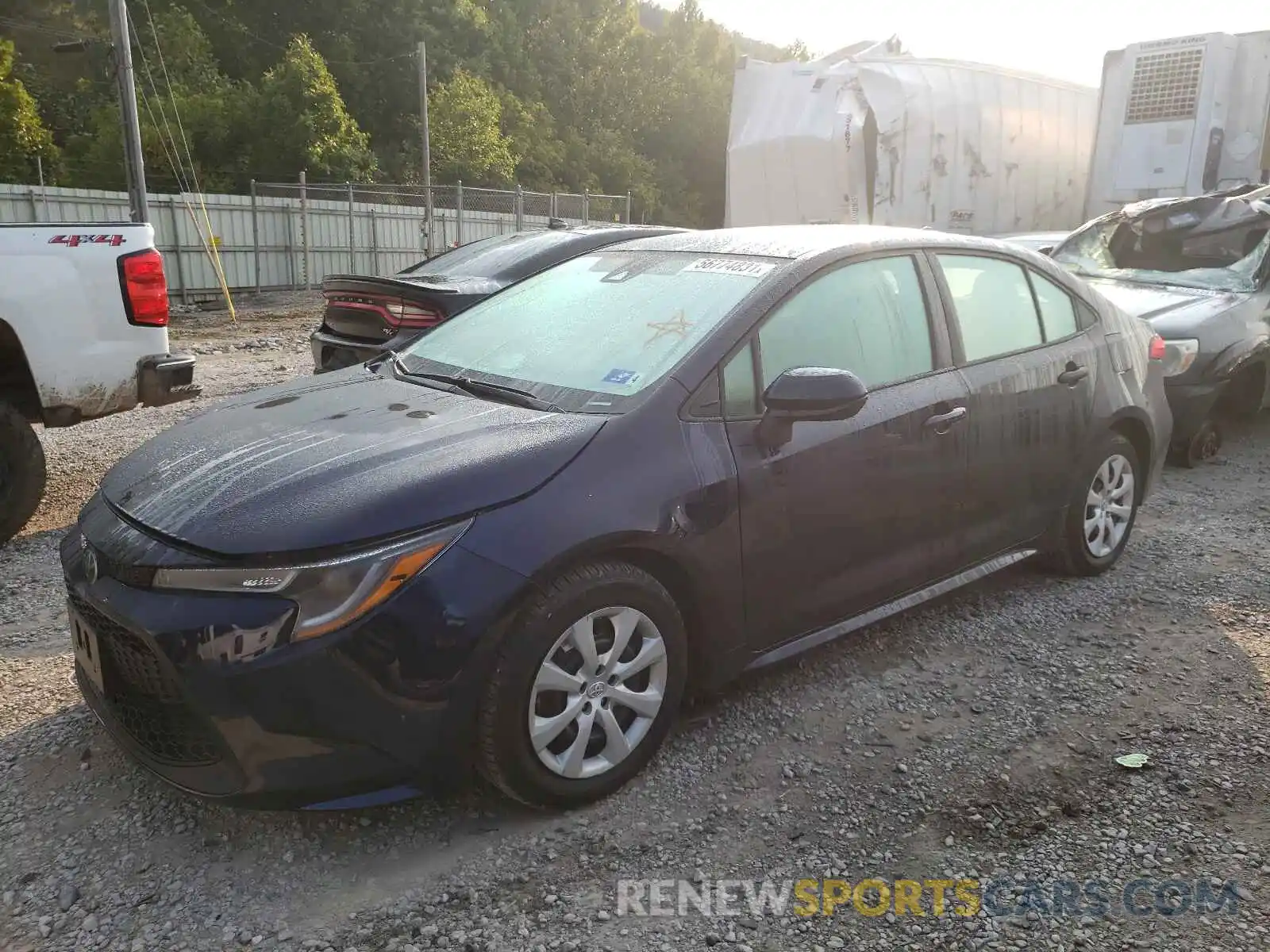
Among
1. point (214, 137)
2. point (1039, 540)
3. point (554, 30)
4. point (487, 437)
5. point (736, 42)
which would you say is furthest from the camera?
point (736, 42)

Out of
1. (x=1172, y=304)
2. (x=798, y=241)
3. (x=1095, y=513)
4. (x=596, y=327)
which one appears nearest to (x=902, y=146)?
(x=1172, y=304)

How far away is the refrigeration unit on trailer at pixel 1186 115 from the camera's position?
1015 cm

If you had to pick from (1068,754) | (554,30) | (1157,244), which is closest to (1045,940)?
(1068,754)

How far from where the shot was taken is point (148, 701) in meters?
2.50

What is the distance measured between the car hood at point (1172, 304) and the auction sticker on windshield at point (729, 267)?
368 centimetres

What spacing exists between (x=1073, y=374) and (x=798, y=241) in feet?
4.58

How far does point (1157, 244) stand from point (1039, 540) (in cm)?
450

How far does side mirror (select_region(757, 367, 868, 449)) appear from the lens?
2932mm

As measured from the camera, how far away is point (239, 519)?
97.6 inches

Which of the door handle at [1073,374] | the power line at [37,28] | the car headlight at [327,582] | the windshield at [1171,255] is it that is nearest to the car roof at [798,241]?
the door handle at [1073,374]

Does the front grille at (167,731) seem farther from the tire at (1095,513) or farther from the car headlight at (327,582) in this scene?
the tire at (1095,513)

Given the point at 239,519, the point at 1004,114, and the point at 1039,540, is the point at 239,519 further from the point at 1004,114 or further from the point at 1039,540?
the point at 1004,114

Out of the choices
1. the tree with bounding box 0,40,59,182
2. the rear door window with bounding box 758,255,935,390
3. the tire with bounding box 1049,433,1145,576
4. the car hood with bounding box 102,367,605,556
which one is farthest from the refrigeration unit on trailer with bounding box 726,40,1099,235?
the tree with bounding box 0,40,59,182

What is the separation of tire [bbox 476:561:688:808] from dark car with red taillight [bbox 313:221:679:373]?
11.4 ft
